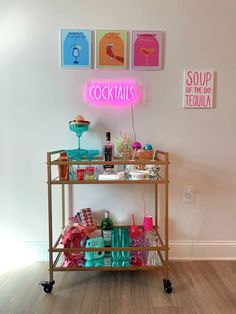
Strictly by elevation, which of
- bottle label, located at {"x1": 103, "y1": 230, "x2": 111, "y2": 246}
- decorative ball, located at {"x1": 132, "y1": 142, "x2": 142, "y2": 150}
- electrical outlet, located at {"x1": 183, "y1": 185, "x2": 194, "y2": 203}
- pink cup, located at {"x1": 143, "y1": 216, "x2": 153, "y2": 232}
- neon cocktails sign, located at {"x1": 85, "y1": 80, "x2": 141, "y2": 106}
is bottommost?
bottle label, located at {"x1": 103, "y1": 230, "x2": 111, "y2": 246}

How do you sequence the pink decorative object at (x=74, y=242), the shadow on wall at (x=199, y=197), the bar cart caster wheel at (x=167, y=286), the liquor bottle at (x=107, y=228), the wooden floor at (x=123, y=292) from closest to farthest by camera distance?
the wooden floor at (x=123, y=292)
the bar cart caster wheel at (x=167, y=286)
the pink decorative object at (x=74, y=242)
the liquor bottle at (x=107, y=228)
the shadow on wall at (x=199, y=197)

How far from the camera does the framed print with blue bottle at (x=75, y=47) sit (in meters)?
1.73

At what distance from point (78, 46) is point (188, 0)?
2.73 ft

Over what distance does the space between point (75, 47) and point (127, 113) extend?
58 centimetres

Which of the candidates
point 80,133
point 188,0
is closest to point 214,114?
point 188,0

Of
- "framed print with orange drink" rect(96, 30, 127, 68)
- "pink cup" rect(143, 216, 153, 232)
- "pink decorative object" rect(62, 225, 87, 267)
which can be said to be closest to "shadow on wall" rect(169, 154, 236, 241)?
"pink cup" rect(143, 216, 153, 232)

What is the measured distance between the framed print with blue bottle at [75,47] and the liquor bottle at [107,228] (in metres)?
1.09

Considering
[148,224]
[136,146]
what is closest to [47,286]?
[148,224]

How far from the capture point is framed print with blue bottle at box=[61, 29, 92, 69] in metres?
1.73

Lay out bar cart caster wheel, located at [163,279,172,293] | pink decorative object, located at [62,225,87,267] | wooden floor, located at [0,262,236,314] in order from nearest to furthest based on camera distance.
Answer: wooden floor, located at [0,262,236,314] → bar cart caster wheel, located at [163,279,172,293] → pink decorative object, located at [62,225,87,267]

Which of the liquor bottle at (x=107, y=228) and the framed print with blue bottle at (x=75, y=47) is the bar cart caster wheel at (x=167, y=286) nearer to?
the liquor bottle at (x=107, y=228)

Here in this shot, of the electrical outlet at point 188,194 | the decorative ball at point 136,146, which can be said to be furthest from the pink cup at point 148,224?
the decorative ball at point 136,146

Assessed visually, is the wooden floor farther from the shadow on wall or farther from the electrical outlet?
the electrical outlet

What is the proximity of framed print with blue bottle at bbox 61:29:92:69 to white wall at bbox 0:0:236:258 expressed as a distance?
0.16 feet
